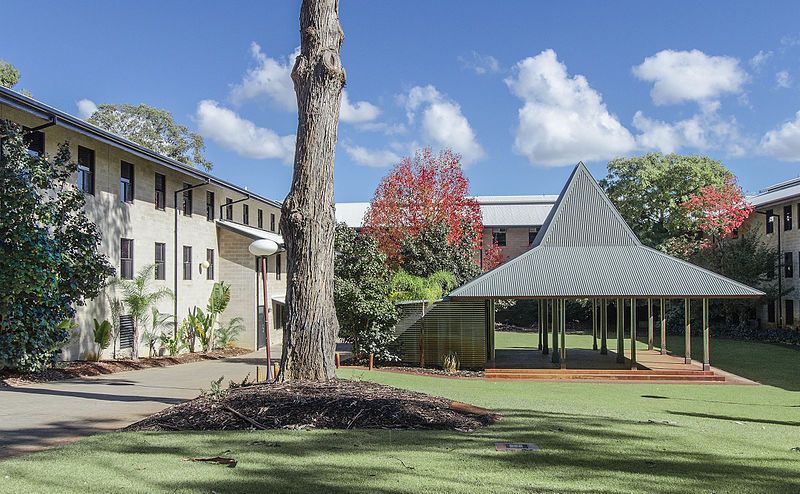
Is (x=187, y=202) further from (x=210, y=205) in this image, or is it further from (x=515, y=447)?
(x=515, y=447)

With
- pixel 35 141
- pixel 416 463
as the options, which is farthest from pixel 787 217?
pixel 416 463

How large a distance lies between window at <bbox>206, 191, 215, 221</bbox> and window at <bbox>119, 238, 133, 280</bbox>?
20.9 feet

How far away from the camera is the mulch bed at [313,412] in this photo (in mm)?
7898

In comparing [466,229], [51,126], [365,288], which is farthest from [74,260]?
[466,229]

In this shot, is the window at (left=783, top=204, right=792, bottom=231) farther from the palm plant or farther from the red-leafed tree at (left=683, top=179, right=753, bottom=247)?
the palm plant

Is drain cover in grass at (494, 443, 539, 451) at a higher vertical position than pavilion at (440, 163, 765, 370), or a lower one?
lower

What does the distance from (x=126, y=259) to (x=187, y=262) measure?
14.3 ft

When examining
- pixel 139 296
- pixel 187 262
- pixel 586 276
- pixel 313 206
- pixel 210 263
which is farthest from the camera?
pixel 210 263

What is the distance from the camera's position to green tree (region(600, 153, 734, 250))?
4028 centimetres

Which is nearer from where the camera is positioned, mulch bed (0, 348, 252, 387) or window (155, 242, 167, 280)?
mulch bed (0, 348, 252, 387)

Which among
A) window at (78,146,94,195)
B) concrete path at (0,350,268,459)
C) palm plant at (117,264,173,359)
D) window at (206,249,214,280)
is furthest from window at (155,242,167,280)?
concrete path at (0,350,268,459)

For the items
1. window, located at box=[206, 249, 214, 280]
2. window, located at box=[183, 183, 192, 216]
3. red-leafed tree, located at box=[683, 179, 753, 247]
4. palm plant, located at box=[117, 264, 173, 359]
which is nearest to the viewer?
palm plant, located at box=[117, 264, 173, 359]

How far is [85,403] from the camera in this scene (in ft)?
37.6

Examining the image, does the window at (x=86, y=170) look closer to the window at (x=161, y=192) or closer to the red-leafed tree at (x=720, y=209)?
the window at (x=161, y=192)
